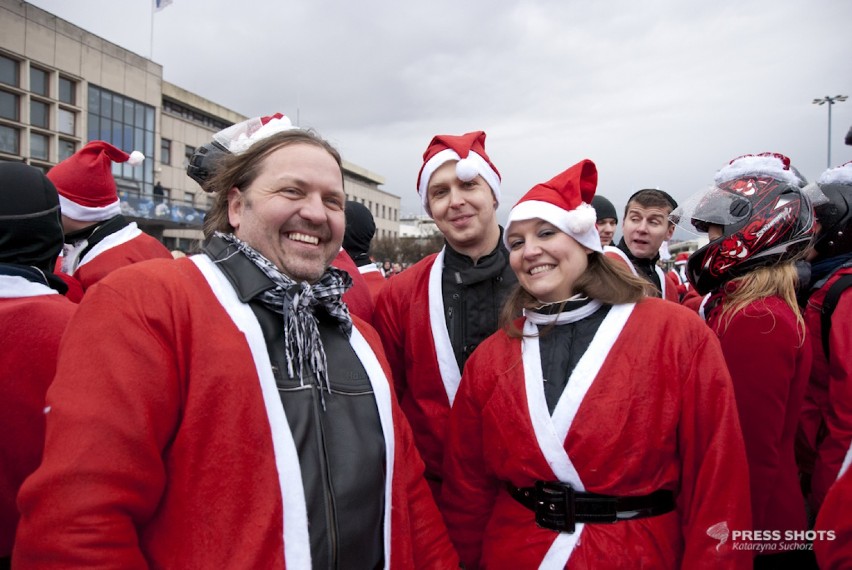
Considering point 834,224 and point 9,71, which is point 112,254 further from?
point 9,71

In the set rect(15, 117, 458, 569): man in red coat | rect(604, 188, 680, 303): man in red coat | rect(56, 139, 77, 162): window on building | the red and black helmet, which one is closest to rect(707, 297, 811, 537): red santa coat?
the red and black helmet

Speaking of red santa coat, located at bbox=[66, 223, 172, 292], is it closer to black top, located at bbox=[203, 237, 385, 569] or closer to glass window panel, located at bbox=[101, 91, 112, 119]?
black top, located at bbox=[203, 237, 385, 569]

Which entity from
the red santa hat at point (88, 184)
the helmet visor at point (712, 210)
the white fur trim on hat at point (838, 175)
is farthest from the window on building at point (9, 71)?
the white fur trim on hat at point (838, 175)

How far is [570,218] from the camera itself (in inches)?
91.1

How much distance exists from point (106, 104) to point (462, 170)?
36543 millimetres

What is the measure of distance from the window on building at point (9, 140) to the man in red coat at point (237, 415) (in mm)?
32501

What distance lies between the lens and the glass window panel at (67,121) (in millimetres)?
30000

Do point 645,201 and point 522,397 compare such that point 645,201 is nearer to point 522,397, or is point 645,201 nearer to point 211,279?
point 522,397

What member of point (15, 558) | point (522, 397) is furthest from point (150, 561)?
point (522, 397)

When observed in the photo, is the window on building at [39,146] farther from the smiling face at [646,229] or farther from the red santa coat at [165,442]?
the red santa coat at [165,442]

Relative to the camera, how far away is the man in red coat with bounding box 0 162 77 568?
5.91 ft

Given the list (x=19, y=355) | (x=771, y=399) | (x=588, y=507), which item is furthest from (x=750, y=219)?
(x=19, y=355)

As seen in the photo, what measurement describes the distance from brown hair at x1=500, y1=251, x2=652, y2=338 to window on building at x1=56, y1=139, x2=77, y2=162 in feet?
113

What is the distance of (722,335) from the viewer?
2500mm
